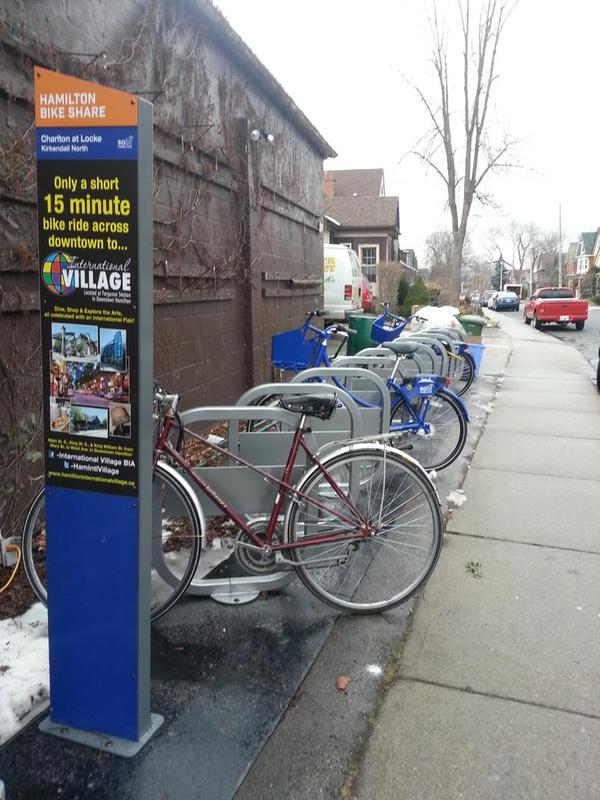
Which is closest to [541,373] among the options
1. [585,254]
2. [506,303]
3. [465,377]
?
[465,377]

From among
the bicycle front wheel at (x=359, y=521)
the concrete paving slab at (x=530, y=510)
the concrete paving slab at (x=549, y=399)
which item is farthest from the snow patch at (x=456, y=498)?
the concrete paving slab at (x=549, y=399)

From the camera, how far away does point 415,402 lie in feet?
19.1

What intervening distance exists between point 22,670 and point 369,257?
122 ft

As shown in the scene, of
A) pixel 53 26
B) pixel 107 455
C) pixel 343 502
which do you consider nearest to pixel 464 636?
pixel 343 502

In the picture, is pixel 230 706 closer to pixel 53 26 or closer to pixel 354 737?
pixel 354 737

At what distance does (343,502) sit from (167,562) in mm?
926

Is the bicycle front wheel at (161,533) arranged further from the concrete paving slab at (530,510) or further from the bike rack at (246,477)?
the concrete paving slab at (530,510)

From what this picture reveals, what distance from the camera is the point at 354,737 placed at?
8.25 feet

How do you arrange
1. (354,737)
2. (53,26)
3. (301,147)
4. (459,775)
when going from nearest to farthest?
(459,775), (354,737), (53,26), (301,147)

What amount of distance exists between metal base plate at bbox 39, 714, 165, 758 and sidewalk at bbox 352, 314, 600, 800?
0.78m

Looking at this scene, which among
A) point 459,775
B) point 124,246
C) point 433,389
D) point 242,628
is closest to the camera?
point 124,246

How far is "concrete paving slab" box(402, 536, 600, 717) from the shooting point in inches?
113

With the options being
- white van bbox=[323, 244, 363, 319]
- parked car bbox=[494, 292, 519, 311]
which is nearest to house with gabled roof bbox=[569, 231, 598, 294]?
parked car bbox=[494, 292, 519, 311]

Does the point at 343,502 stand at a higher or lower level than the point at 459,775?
higher
